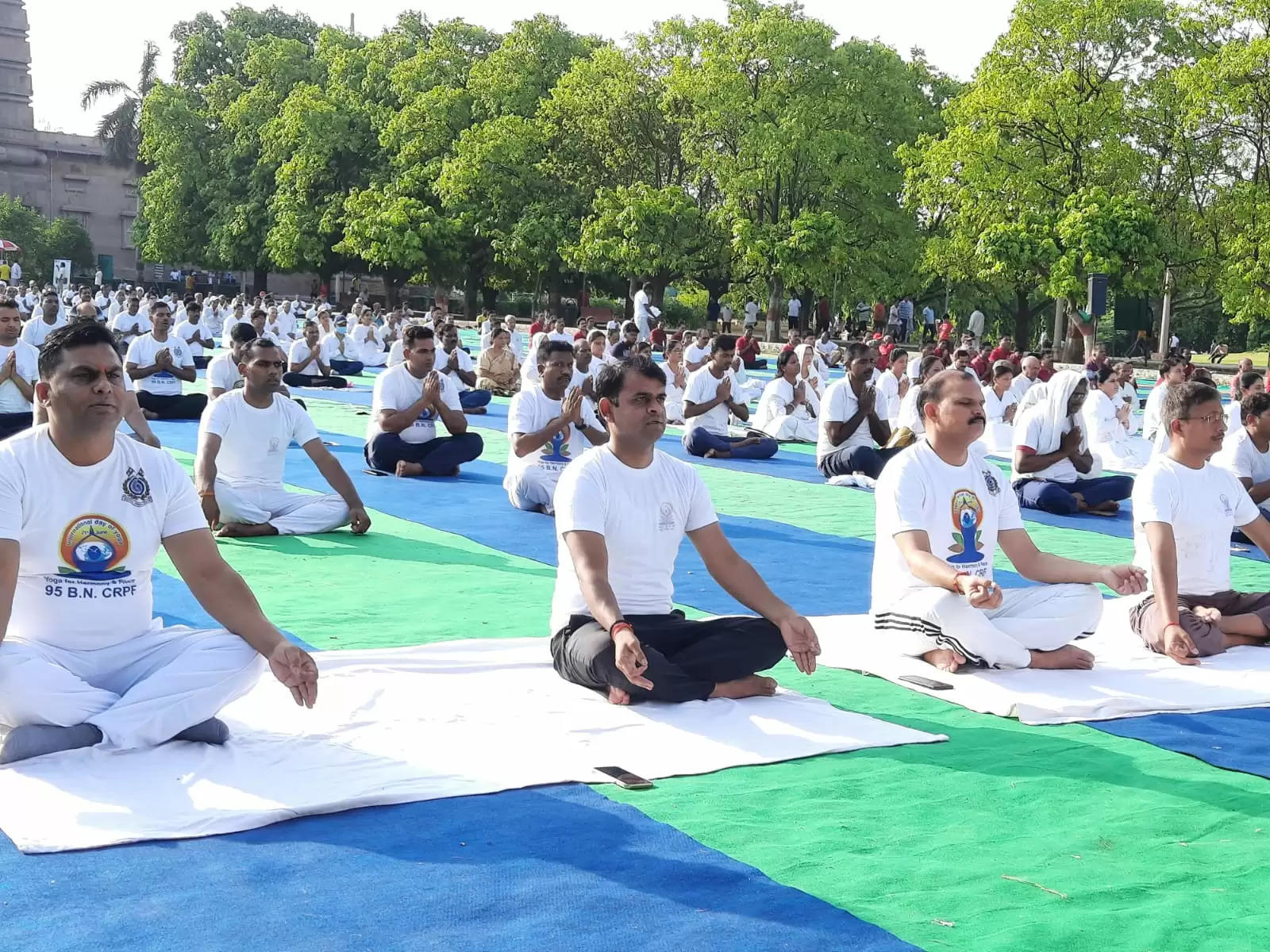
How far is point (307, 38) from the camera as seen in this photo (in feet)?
198

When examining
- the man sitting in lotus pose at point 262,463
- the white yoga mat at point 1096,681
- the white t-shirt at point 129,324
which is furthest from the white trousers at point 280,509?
the white t-shirt at point 129,324

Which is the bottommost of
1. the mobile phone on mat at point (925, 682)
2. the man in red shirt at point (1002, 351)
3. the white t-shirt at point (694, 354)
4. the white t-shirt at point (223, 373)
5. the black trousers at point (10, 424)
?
the mobile phone on mat at point (925, 682)

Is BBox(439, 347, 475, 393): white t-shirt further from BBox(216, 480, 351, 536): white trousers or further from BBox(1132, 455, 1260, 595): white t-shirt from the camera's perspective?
BBox(1132, 455, 1260, 595): white t-shirt

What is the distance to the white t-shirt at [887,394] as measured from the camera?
1573 centimetres

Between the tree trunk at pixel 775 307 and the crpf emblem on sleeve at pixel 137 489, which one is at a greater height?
the tree trunk at pixel 775 307

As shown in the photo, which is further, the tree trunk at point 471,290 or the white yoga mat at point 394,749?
the tree trunk at point 471,290

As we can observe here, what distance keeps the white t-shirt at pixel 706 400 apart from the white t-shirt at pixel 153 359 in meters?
5.33

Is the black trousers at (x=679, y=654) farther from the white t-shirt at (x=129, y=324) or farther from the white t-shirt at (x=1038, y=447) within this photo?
the white t-shirt at (x=129, y=324)

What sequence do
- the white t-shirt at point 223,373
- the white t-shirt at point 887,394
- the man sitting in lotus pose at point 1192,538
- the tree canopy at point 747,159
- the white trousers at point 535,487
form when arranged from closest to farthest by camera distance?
the man sitting in lotus pose at point 1192,538
the white trousers at point 535,487
the white t-shirt at point 223,373
the white t-shirt at point 887,394
the tree canopy at point 747,159

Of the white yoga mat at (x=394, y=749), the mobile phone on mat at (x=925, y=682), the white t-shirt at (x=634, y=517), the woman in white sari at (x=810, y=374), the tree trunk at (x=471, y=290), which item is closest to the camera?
the white yoga mat at (x=394, y=749)

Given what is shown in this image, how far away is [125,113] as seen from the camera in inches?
2549

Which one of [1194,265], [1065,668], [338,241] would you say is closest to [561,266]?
[338,241]

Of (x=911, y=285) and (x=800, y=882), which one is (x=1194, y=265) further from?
(x=800, y=882)

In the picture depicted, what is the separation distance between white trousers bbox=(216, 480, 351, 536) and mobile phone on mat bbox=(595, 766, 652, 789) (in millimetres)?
4907
